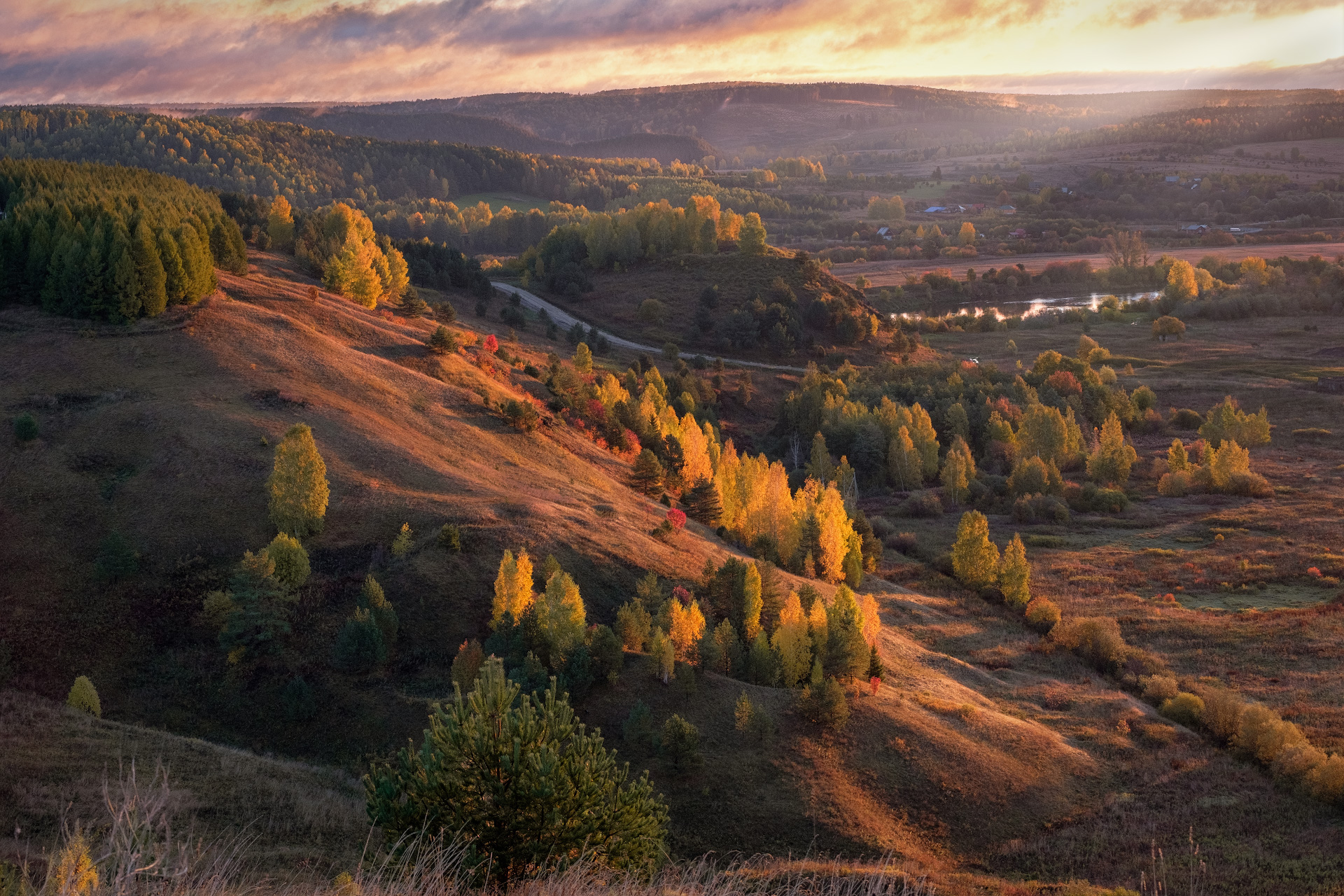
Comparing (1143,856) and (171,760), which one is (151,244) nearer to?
(171,760)

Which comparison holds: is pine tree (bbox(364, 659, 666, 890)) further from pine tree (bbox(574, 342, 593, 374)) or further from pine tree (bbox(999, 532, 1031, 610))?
pine tree (bbox(574, 342, 593, 374))

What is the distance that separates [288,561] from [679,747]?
22162 millimetres

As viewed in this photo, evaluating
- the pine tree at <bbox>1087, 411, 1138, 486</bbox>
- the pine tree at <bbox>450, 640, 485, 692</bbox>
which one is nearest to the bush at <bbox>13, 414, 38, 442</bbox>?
the pine tree at <bbox>450, 640, 485, 692</bbox>

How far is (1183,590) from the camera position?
7744 centimetres

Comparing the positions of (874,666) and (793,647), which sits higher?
(793,647)

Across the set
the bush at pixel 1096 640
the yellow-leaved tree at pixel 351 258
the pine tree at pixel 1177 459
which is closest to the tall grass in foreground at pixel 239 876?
the bush at pixel 1096 640

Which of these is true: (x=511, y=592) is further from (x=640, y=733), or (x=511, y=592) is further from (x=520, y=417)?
(x=520, y=417)

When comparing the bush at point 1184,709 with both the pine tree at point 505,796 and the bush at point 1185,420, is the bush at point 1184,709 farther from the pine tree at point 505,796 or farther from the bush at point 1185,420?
the bush at point 1185,420

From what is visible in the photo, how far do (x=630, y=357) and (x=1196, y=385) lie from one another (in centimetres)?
9143

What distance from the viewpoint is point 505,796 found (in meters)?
18.2

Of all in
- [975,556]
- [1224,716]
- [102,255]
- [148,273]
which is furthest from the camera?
[975,556]

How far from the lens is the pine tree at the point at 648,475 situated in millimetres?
72938

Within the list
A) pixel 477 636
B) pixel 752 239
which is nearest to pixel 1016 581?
pixel 477 636

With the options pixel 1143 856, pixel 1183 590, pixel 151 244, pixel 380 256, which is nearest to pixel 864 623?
pixel 1143 856
